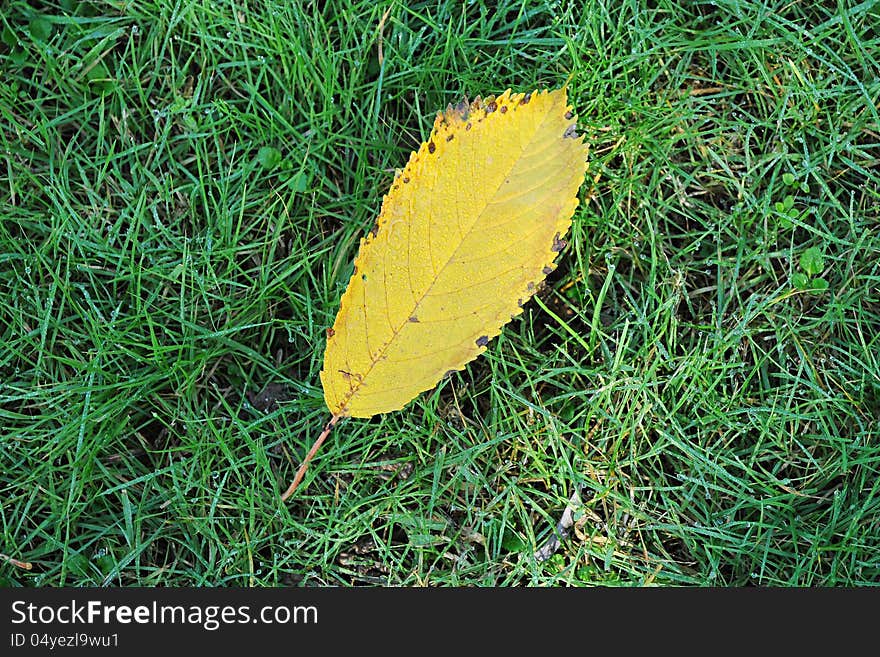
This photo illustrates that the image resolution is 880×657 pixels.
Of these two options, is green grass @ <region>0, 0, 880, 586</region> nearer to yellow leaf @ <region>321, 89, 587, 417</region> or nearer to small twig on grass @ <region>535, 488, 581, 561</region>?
small twig on grass @ <region>535, 488, 581, 561</region>

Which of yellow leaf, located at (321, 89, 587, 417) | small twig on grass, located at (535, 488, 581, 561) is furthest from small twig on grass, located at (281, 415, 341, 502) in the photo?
small twig on grass, located at (535, 488, 581, 561)

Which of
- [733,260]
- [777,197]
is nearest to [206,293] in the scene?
[733,260]

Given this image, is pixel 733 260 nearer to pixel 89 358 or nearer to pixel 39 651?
pixel 89 358

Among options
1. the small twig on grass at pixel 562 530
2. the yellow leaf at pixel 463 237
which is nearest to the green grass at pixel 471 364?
the small twig on grass at pixel 562 530

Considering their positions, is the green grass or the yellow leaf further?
the green grass

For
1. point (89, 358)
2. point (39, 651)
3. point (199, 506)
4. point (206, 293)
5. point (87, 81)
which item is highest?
point (87, 81)

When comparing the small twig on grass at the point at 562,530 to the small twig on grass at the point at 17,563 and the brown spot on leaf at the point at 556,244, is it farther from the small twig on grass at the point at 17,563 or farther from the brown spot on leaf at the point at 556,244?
the small twig on grass at the point at 17,563
